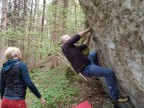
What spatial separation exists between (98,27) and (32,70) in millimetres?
15088

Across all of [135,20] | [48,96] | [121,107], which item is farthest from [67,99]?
[135,20]

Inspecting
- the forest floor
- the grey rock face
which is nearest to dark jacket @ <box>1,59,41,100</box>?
the grey rock face

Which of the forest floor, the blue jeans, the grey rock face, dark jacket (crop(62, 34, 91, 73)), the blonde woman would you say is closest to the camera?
the grey rock face

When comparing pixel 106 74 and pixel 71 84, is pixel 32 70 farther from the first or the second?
pixel 106 74

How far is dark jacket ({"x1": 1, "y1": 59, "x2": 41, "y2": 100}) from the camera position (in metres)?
6.31

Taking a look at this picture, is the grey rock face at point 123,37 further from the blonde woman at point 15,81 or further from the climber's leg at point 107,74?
the blonde woman at point 15,81

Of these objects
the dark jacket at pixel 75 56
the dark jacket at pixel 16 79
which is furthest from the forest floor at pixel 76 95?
the dark jacket at pixel 16 79

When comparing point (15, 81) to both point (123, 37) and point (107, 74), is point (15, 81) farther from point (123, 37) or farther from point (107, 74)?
point (123, 37)

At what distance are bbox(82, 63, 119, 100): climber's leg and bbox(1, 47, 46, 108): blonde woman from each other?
1.70 m

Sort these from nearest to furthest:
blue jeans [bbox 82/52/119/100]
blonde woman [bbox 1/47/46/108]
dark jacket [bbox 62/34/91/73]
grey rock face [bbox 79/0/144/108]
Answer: grey rock face [bbox 79/0/144/108], blonde woman [bbox 1/47/46/108], blue jeans [bbox 82/52/119/100], dark jacket [bbox 62/34/91/73]

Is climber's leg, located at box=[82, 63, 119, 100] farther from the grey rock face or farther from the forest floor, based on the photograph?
the forest floor

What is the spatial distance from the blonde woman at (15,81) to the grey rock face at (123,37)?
2.08m

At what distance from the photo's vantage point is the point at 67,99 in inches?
418

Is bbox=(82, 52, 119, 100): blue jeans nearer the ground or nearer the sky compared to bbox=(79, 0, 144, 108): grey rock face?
nearer the ground
